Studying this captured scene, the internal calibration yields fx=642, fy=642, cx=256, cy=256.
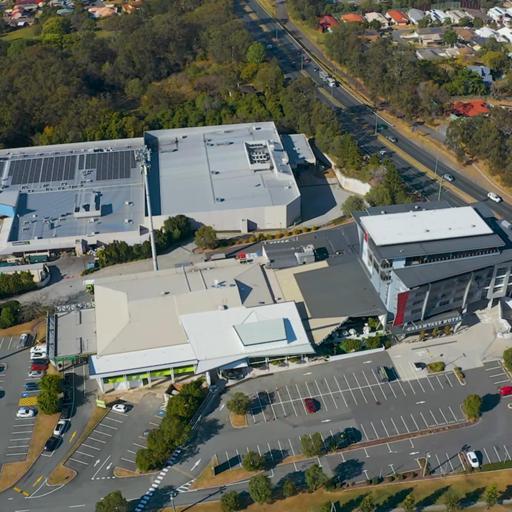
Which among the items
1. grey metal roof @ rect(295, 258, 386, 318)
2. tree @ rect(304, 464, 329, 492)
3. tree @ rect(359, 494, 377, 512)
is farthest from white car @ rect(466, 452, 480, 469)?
grey metal roof @ rect(295, 258, 386, 318)

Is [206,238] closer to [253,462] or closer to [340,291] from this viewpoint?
[340,291]

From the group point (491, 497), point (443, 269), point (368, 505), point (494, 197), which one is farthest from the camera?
point (494, 197)

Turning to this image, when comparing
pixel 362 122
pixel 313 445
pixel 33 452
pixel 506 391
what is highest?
pixel 362 122

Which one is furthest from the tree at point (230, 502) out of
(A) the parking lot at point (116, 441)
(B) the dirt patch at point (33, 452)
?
(B) the dirt patch at point (33, 452)

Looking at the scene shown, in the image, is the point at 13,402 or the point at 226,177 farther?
the point at 226,177

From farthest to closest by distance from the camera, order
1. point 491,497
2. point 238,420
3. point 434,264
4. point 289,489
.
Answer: point 434,264, point 238,420, point 289,489, point 491,497

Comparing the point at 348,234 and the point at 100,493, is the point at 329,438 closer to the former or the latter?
the point at 100,493

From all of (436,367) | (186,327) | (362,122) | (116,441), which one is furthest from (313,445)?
(362,122)
